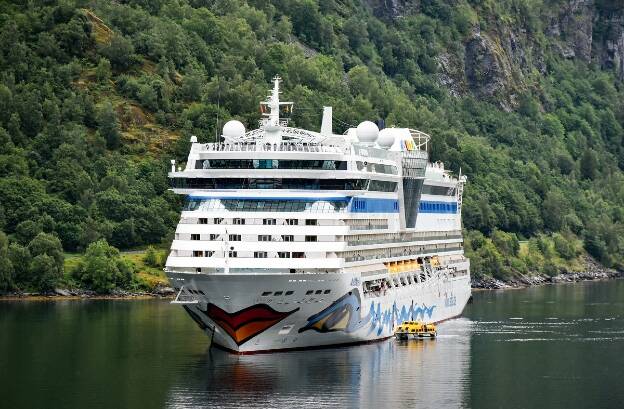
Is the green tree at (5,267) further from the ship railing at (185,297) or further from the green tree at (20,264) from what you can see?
the ship railing at (185,297)

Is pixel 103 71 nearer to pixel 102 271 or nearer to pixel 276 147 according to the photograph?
pixel 102 271

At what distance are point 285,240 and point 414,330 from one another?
1845cm

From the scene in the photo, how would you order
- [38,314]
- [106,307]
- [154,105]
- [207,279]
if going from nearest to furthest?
1. [207,279]
2. [38,314]
3. [106,307]
4. [154,105]

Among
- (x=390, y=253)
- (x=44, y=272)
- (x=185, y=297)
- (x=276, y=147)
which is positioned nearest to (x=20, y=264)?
(x=44, y=272)

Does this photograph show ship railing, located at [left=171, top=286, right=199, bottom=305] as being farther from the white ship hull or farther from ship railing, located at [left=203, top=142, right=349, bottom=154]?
ship railing, located at [left=203, top=142, right=349, bottom=154]

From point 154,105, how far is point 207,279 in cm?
9967

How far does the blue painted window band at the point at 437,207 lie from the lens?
5054 inches

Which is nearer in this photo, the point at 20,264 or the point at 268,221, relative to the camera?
the point at 268,221

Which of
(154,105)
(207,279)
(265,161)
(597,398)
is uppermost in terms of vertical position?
(154,105)

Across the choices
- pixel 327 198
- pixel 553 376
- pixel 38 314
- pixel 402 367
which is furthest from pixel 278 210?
pixel 38 314

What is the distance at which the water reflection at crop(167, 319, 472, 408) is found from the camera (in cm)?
8844

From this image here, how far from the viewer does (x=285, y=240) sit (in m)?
100

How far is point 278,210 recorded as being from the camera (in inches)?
4011

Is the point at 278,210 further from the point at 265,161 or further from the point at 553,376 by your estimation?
the point at 553,376
